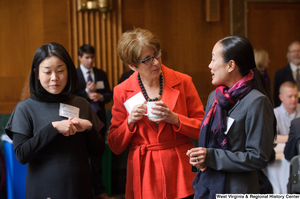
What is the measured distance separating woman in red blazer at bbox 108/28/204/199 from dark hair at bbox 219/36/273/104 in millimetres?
435

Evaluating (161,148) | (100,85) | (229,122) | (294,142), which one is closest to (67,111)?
(161,148)

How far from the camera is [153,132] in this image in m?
1.86

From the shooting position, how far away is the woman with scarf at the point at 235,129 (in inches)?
56.3

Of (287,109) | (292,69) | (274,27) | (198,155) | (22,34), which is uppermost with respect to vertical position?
(274,27)

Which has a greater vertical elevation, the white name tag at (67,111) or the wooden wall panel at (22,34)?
the wooden wall panel at (22,34)

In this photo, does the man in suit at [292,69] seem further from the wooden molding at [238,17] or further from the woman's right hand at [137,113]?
the woman's right hand at [137,113]

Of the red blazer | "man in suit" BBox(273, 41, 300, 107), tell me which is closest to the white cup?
Answer: the red blazer

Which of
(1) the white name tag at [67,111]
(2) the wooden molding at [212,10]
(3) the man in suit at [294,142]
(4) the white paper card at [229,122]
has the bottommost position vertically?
(3) the man in suit at [294,142]

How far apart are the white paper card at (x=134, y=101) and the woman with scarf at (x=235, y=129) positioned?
1.45 feet

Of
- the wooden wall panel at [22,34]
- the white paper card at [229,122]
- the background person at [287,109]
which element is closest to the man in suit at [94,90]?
the wooden wall panel at [22,34]

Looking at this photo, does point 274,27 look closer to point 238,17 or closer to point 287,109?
point 238,17

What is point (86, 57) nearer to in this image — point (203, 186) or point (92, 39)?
point (92, 39)

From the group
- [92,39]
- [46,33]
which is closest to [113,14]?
[92,39]

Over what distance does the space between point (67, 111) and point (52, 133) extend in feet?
0.61
